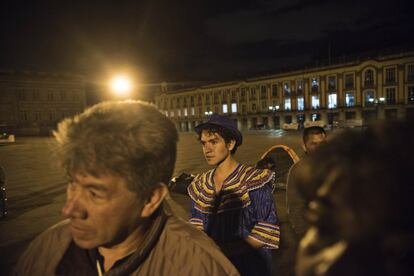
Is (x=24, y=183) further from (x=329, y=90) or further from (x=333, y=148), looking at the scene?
(x=329, y=90)

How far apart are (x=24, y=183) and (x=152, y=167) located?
11.1m

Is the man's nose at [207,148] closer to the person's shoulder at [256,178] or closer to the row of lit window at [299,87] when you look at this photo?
the person's shoulder at [256,178]

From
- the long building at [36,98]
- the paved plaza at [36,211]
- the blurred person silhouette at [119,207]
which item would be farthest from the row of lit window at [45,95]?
the blurred person silhouette at [119,207]

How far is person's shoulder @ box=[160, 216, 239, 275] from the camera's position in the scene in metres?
1.25

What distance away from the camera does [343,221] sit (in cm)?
52

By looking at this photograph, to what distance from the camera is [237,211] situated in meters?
2.50

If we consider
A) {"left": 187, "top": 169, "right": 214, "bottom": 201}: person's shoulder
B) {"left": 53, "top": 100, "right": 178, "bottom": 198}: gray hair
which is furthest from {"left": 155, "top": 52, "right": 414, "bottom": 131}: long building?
{"left": 53, "top": 100, "right": 178, "bottom": 198}: gray hair

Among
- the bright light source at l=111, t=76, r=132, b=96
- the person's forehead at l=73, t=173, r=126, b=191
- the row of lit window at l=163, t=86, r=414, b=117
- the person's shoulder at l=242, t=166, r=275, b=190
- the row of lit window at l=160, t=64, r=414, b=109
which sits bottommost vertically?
the person's shoulder at l=242, t=166, r=275, b=190

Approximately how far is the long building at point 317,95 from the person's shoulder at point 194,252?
42.2 m

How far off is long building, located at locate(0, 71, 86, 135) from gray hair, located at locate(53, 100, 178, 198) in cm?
5323

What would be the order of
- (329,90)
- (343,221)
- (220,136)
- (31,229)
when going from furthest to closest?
1. (329,90)
2. (31,229)
3. (220,136)
4. (343,221)

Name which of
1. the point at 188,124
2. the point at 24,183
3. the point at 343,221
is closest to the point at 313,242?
the point at 343,221

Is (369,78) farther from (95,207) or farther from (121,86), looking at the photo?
(95,207)

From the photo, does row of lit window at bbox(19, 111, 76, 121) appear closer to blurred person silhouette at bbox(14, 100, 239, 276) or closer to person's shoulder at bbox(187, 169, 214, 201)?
person's shoulder at bbox(187, 169, 214, 201)
